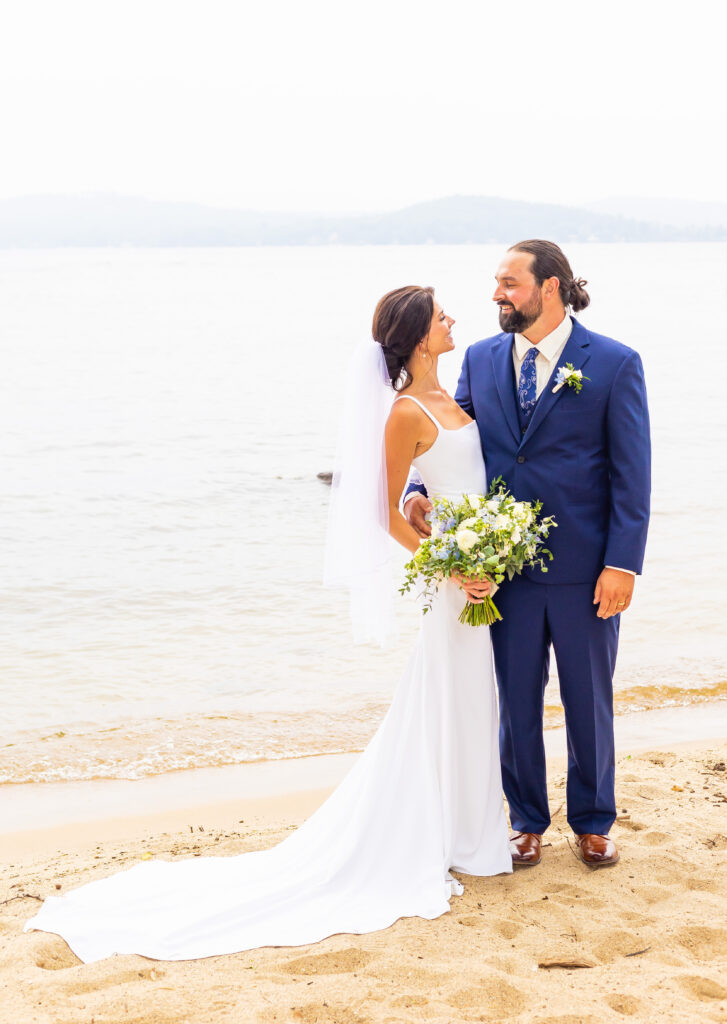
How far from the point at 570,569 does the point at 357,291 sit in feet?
219

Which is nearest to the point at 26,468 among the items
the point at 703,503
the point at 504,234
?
the point at 703,503

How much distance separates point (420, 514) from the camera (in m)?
3.97

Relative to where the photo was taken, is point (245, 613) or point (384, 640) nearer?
point (384, 640)

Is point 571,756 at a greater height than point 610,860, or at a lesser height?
greater

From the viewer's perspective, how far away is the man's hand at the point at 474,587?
11.8ft

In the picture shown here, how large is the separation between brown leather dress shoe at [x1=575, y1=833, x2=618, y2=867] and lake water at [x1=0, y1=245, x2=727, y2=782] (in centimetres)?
250

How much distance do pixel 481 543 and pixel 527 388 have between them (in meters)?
0.67

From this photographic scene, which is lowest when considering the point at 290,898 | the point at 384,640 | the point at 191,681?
the point at 191,681

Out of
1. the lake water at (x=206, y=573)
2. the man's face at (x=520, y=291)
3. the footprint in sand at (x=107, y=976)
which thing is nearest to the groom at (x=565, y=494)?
the man's face at (x=520, y=291)

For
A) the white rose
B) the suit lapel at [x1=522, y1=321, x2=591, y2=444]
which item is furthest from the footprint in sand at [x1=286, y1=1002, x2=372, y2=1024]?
the suit lapel at [x1=522, y1=321, x2=591, y2=444]

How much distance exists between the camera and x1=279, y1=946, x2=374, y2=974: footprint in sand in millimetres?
3189

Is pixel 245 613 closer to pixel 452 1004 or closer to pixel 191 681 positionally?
pixel 191 681

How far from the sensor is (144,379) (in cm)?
2888

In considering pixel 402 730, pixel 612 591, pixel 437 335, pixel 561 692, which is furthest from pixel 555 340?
pixel 402 730
